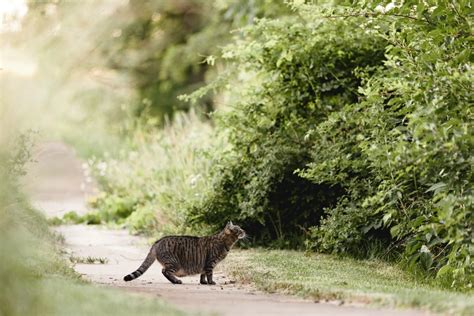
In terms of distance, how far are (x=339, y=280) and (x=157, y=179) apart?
8.23 meters

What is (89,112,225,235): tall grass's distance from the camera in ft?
45.0

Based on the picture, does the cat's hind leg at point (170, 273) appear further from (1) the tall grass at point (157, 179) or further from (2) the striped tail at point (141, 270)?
(1) the tall grass at point (157, 179)

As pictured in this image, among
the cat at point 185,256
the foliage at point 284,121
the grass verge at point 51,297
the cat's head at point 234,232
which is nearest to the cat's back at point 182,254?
the cat at point 185,256

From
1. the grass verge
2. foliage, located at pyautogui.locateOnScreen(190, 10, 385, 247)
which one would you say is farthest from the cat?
foliage, located at pyautogui.locateOnScreen(190, 10, 385, 247)

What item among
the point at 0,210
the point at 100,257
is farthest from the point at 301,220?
the point at 0,210

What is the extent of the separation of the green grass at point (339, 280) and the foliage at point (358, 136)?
355 millimetres

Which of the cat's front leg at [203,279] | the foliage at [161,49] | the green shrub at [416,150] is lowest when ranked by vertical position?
the cat's front leg at [203,279]

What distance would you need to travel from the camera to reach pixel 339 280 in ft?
27.0

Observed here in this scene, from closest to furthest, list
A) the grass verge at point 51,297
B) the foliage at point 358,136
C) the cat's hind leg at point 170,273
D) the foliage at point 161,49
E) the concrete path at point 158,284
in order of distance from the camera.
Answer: the grass verge at point 51,297 → the concrete path at point 158,284 → the foliage at point 358,136 → the cat's hind leg at point 170,273 → the foliage at point 161,49

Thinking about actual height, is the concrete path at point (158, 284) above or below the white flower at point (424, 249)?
below

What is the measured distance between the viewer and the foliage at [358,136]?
7.93 meters

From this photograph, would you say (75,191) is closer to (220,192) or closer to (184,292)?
(220,192)

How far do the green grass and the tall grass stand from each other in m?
2.50

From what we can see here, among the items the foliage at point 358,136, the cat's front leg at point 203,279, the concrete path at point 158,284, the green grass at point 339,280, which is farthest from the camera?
the cat's front leg at point 203,279
